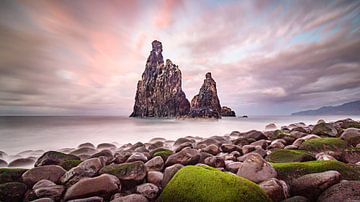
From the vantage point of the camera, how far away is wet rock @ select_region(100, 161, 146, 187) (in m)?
3.74

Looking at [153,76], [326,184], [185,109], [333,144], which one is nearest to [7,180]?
[326,184]

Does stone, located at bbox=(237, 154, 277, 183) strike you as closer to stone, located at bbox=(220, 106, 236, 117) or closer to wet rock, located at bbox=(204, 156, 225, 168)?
wet rock, located at bbox=(204, 156, 225, 168)

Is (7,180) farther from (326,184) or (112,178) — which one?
(326,184)

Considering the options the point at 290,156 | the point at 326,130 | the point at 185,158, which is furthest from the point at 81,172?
the point at 326,130

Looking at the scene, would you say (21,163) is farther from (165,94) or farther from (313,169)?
(165,94)

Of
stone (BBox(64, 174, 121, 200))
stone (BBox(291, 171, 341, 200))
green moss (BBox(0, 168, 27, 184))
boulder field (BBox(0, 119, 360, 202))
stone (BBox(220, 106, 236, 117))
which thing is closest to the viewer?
boulder field (BBox(0, 119, 360, 202))

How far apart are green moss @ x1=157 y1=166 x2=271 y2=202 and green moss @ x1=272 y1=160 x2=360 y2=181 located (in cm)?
126

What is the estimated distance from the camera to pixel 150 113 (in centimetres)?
8756

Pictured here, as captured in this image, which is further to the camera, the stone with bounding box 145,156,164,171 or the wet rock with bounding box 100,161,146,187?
the stone with bounding box 145,156,164,171

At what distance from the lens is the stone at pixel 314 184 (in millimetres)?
2795

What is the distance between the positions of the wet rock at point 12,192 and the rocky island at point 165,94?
182 ft

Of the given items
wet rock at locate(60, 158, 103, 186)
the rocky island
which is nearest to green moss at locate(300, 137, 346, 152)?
wet rock at locate(60, 158, 103, 186)

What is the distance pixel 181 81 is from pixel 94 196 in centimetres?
8232

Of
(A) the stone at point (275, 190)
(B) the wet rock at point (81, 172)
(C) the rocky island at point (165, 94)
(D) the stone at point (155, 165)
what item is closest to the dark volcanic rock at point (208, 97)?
(C) the rocky island at point (165, 94)
